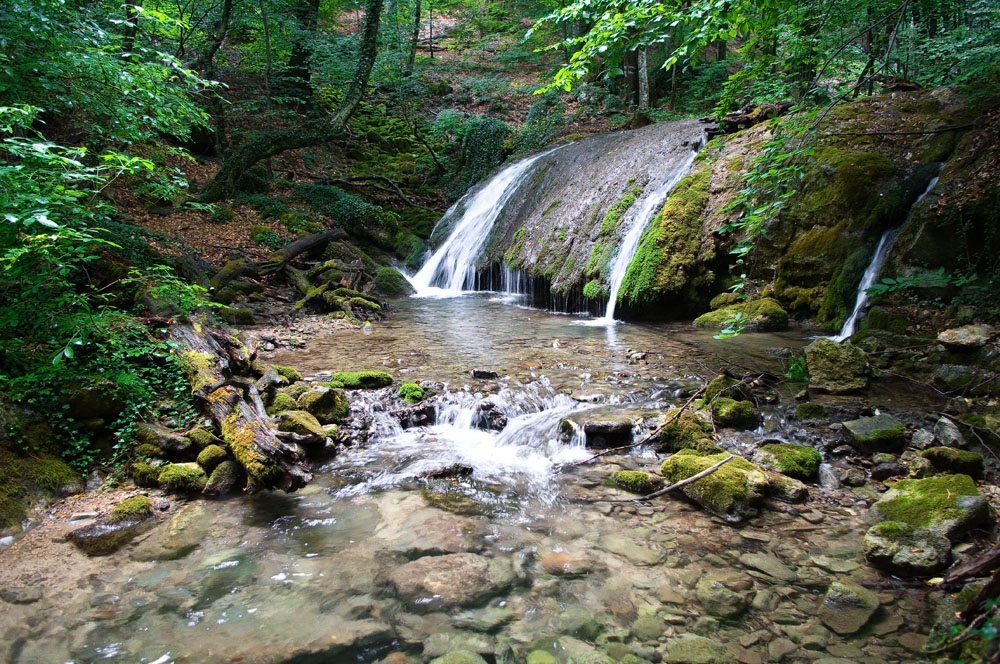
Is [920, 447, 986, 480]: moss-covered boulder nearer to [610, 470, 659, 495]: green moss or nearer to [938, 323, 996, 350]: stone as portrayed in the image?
[610, 470, 659, 495]: green moss

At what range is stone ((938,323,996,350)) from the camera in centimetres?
483

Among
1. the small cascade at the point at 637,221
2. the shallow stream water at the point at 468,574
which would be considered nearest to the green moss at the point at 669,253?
the small cascade at the point at 637,221

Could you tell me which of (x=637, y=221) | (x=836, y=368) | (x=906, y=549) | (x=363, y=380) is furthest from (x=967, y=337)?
(x=363, y=380)

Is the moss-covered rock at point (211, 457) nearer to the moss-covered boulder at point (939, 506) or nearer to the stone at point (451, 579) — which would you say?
the stone at point (451, 579)

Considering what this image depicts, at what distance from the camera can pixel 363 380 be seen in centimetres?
559

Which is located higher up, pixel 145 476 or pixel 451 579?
pixel 145 476

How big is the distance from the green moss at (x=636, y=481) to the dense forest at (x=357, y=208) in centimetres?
126

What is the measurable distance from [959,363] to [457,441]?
5.05 metres

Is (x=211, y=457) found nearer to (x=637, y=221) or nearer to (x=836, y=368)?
(x=836, y=368)

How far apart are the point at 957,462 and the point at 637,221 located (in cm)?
756

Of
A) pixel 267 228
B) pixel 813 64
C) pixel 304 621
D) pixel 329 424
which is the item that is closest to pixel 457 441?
pixel 329 424

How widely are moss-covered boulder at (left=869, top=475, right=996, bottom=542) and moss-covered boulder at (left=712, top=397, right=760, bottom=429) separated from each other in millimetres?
1341

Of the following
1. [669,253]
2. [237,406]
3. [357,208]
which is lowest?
[237,406]

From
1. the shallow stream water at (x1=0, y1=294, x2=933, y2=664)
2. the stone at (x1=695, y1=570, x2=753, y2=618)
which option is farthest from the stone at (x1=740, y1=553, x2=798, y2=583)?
the stone at (x1=695, y1=570, x2=753, y2=618)
